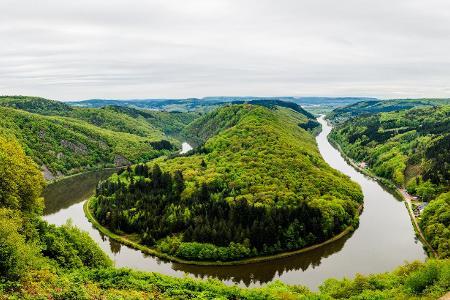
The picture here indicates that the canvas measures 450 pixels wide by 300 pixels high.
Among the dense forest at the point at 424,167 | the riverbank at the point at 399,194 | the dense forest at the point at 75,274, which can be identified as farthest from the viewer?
the dense forest at the point at 424,167

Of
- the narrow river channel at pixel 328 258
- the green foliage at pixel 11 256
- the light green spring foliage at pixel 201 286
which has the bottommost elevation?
the narrow river channel at pixel 328 258

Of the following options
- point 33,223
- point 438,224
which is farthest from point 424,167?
point 33,223

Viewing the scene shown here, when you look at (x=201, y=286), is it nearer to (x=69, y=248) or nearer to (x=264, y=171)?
(x=69, y=248)

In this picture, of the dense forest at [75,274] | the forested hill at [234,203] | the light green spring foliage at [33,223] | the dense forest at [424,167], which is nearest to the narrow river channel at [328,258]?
the forested hill at [234,203]

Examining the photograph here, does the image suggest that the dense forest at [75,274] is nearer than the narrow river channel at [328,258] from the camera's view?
Result: Yes

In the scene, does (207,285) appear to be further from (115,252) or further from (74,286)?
(115,252)

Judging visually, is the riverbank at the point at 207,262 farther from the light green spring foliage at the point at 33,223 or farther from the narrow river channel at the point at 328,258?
the light green spring foliage at the point at 33,223

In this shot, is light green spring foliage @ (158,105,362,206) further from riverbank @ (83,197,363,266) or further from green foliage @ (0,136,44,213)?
green foliage @ (0,136,44,213)

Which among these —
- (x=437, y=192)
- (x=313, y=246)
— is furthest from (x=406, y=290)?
(x=437, y=192)
